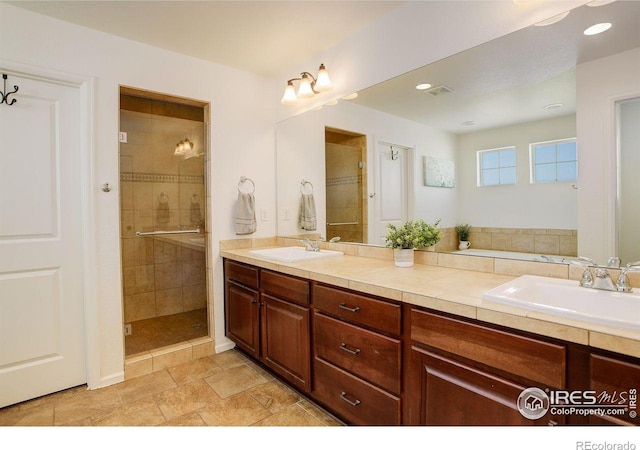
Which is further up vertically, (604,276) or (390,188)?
(390,188)

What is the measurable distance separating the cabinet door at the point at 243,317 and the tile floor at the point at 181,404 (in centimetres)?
21

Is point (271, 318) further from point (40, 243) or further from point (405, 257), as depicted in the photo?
point (40, 243)

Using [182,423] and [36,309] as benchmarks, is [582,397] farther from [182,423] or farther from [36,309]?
[36,309]

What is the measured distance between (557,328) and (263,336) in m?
1.72

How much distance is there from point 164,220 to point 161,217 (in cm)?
4

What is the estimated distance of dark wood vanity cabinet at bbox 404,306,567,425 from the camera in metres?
0.98

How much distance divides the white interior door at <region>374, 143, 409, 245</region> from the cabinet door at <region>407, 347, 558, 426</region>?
100 centimetres

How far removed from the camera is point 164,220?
282cm

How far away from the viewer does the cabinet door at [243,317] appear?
7.42ft

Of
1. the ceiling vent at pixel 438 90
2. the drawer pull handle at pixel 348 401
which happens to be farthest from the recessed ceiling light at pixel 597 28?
the drawer pull handle at pixel 348 401

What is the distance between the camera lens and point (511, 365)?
1.03 meters

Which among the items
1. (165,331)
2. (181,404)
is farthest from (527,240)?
(165,331)

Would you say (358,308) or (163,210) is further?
(163,210)

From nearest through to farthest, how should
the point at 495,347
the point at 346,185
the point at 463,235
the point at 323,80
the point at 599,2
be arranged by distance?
the point at 495,347, the point at 599,2, the point at 463,235, the point at 323,80, the point at 346,185
